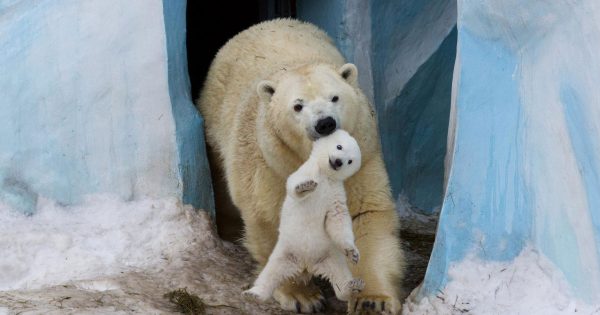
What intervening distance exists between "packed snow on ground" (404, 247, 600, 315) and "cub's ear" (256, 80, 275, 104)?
1.34 metres

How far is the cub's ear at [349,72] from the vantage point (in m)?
5.18

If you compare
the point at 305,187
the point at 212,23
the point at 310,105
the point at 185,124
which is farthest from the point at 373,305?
the point at 212,23

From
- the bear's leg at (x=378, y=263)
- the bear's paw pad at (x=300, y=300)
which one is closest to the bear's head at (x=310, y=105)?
the bear's leg at (x=378, y=263)

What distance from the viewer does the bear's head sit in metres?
4.70

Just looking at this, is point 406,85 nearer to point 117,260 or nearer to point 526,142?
point 526,142

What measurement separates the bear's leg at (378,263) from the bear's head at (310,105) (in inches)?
17.7

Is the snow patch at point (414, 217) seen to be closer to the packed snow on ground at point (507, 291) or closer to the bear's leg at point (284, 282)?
the bear's leg at point (284, 282)

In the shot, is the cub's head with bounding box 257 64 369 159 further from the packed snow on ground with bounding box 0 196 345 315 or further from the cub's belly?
the packed snow on ground with bounding box 0 196 345 315

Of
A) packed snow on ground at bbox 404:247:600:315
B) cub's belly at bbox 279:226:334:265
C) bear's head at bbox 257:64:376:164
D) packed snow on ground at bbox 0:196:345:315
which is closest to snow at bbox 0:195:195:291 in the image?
packed snow on ground at bbox 0:196:345:315

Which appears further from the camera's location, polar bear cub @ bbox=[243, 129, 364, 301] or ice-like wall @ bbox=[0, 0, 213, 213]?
ice-like wall @ bbox=[0, 0, 213, 213]

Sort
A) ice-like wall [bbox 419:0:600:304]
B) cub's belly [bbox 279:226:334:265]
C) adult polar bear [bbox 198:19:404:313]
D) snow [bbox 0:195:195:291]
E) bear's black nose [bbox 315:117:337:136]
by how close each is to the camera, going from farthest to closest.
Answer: snow [bbox 0:195:195:291] < adult polar bear [bbox 198:19:404:313] < bear's black nose [bbox 315:117:337:136] < cub's belly [bbox 279:226:334:265] < ice-like wall [bbox 419:0:600:304]

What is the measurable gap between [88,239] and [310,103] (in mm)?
1526

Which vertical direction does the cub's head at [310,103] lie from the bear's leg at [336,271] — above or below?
above

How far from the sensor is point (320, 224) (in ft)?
14.1
